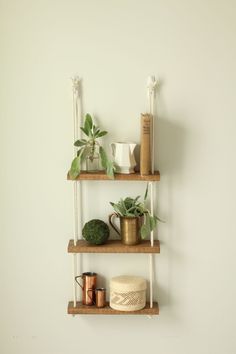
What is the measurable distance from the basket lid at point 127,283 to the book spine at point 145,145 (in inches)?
19.7

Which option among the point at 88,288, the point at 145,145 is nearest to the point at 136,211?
the point at 145,145

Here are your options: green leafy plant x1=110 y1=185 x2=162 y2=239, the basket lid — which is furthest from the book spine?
the basket lid

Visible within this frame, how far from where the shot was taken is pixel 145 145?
2.82 metres

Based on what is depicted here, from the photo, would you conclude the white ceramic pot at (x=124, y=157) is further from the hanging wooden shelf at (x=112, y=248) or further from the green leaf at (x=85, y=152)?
the hanging wooden shelf at (x=112, y=248)

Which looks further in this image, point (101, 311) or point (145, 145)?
point (101, 311)

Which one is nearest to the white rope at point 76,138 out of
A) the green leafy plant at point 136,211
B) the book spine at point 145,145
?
the green leafy plant at point 136,211

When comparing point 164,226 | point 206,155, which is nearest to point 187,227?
point 164,226

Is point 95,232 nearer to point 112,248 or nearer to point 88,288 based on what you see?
point 112,248

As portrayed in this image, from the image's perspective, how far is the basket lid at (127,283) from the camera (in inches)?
115

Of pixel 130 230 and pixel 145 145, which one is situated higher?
pixel 145 145

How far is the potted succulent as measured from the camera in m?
2.89

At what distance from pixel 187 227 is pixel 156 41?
85 centimetres

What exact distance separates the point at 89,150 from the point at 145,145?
0.85 ft

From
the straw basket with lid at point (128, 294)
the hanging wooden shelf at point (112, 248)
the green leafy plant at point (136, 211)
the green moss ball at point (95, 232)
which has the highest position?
the green leafy plant at point (136, 211)
